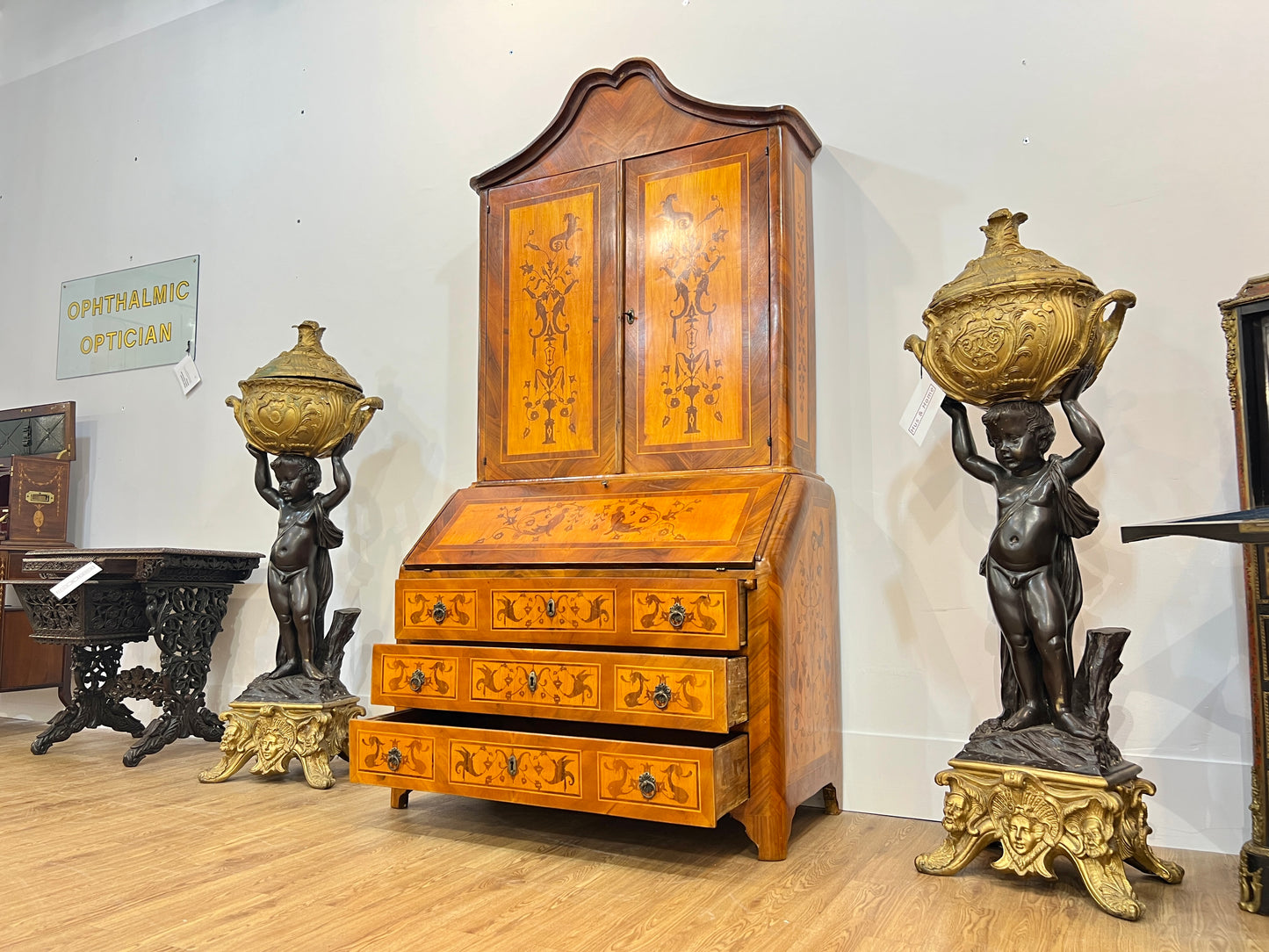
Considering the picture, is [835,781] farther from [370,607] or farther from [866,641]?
[370,607]

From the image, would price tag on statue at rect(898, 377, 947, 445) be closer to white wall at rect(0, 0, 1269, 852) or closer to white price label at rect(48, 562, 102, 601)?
white wall at rect(0, 0, 1269, 852)

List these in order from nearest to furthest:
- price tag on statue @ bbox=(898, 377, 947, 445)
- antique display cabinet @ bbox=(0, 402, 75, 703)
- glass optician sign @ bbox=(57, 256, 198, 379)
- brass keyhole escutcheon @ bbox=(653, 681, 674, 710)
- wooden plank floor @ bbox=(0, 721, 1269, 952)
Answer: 1. wooden plank floor @ bbox=(0, 721, 1269, 952)
2. brass keyhole escutcheon @ bbox=(653, 681, 674, 710)
3. price tag on statue @ bbox=(898, 377, 947, 445)
4. antique display cabinet @ bbox=(0, 402, 75, 703)
5. glass optician sign @ bbox=(57, 256, 198, 379)

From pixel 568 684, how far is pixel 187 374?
9.69ft

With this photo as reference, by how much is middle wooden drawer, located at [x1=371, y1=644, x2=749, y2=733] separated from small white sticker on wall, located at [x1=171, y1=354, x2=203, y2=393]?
2333 mm

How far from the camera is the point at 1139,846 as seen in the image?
212 centimetres

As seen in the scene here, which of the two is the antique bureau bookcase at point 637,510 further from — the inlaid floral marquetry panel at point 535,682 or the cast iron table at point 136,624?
the cast iron table at point 136,624

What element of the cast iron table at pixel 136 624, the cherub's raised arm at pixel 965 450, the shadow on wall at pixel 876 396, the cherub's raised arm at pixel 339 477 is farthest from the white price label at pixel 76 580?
the cherub's raised arm at pixel 965 450

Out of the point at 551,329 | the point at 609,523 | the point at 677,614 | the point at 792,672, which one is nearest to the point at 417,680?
the point at 609,523

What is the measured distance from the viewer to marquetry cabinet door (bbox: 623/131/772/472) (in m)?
2.78

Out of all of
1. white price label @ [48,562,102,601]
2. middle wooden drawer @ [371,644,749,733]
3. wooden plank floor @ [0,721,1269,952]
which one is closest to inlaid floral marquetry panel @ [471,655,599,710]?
middle wooden drawer @ [371,644,749,733]

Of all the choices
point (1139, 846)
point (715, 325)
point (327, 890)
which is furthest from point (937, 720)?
point (327, 890)

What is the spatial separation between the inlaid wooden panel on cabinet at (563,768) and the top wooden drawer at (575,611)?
0.26 meters

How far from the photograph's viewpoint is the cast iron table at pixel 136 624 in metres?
3.63

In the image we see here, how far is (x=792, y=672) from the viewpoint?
247 cm
